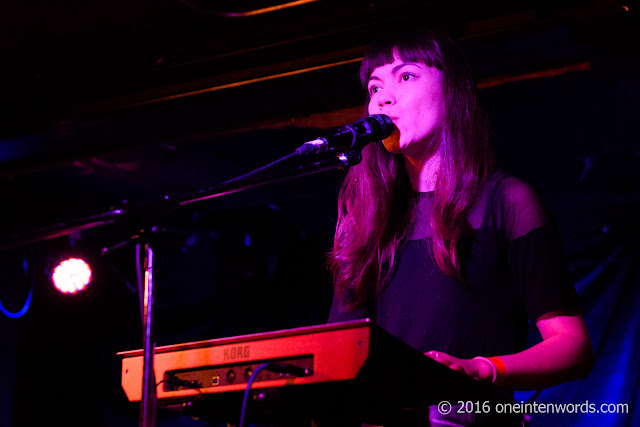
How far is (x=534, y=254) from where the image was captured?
72.3 inches

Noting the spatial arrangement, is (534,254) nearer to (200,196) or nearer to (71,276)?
(200,196)

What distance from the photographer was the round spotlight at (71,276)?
4.81 meters

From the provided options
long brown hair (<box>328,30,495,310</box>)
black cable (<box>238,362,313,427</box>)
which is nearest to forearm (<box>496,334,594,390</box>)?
long brown hair (<box>328,30,495,310</box>)

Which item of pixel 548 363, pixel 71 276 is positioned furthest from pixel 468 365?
pixel 71 276

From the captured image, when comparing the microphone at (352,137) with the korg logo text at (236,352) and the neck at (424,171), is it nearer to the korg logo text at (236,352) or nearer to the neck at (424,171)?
the neck at (424,171)

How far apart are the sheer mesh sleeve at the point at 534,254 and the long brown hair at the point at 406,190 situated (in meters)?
0.13

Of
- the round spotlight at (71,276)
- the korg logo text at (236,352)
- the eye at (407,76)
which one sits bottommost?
the korg logo text at (236,352)

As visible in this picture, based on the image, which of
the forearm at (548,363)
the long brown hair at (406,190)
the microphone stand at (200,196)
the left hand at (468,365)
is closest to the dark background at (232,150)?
the microphone stand at (200,196)

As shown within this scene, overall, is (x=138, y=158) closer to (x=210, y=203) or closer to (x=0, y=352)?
(x=210, y=203)

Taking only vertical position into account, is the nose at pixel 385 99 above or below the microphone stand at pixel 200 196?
above

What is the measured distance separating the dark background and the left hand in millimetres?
1330

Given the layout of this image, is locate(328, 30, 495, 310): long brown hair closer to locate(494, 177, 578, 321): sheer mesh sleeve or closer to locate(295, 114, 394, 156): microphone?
locate(494, 177, 578, 321): sheer mesh sleeve

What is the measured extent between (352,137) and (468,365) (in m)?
0.74

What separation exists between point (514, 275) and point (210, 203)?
365cm
